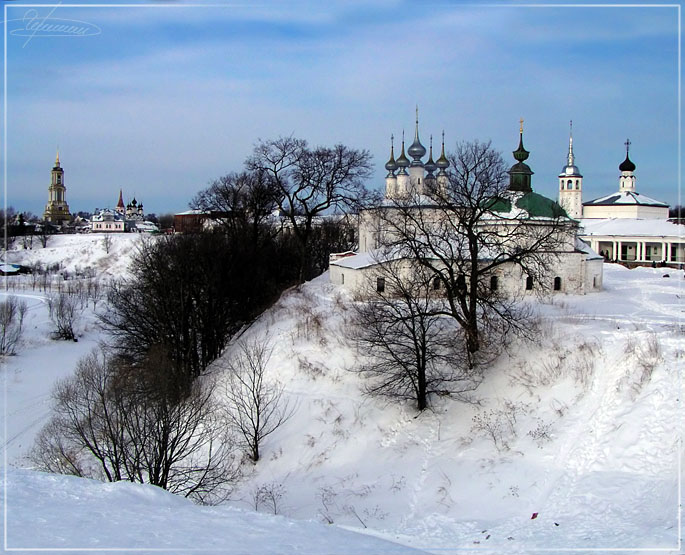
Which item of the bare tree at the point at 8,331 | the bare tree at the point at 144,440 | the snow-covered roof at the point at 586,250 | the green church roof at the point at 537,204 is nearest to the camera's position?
the bare tree at the point at 144,440

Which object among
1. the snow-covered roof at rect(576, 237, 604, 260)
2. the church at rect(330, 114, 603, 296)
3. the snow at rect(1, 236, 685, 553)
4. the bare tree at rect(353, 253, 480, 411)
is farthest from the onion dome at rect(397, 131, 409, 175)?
the bare tree at rect(353, 253, 480, 411)

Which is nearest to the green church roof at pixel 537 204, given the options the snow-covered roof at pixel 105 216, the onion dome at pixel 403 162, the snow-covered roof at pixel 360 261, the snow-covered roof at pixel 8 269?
the snow-covered roof at pixel 360 261

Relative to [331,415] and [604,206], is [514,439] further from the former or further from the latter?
[604,206]

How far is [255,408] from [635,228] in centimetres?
4828

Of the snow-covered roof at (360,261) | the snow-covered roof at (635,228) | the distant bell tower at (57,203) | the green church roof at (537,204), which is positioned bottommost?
the snow-covered roof at (360,261)

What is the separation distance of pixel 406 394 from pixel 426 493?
4501 mm

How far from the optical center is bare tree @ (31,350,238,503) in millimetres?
14211

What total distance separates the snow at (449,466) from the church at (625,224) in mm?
25935

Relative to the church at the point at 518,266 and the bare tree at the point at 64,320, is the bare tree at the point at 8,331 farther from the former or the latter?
the church at the point at 518,266

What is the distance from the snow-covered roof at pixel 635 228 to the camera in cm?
5422

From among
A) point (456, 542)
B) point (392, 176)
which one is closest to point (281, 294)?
point (392, 176)

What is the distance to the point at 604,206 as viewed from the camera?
72688 millimetres

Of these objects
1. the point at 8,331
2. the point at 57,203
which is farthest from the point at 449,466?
the point at 57,203

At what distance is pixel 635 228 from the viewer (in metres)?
57.2
